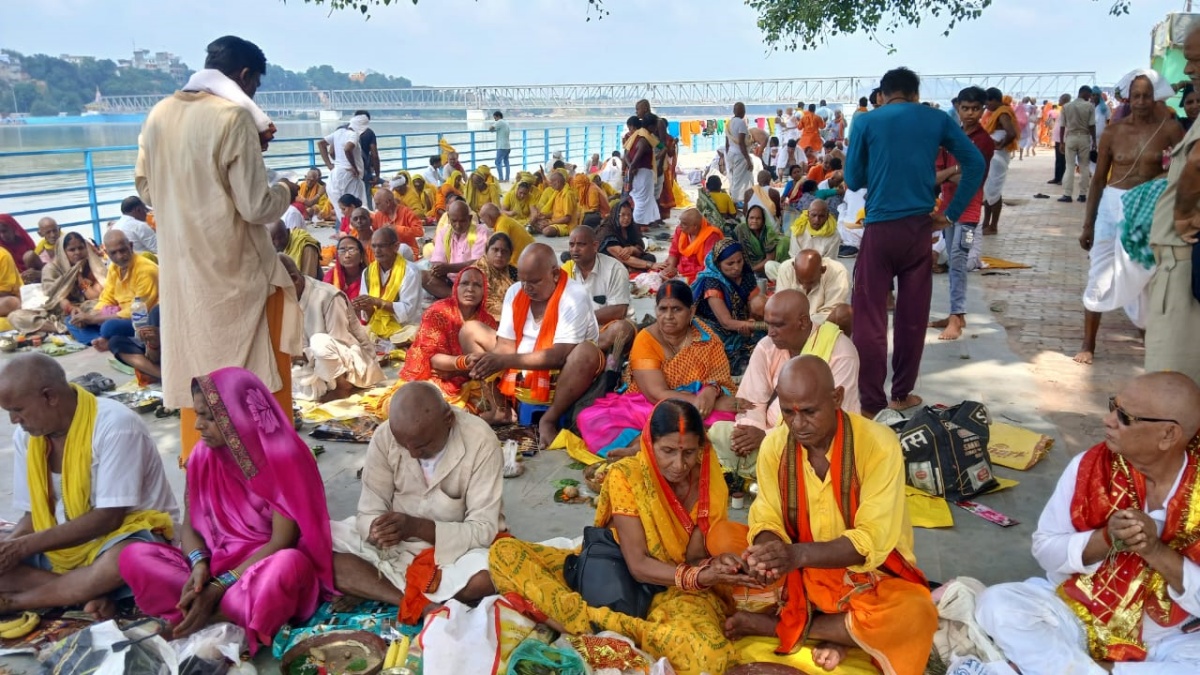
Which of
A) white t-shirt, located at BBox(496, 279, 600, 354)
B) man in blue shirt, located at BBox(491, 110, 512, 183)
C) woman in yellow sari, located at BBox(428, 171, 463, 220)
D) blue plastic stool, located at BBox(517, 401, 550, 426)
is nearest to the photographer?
white t-shirt, located at BBox(496, 279, 600, 354)

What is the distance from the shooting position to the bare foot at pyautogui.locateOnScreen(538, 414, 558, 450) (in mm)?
5285

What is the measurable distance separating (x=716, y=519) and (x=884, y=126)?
271cm

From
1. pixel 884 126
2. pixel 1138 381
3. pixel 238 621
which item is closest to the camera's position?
pixel 1138 381

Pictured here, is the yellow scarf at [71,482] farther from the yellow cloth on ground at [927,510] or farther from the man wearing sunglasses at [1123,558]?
the yellow cloth on ground at [927,510]

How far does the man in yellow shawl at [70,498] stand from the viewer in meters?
3.34

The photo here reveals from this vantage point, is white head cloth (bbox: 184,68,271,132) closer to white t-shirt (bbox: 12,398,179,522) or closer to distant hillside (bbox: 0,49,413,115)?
white t-shirt (bbox: 12,398,179,522)

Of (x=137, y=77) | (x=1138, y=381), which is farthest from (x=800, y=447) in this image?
(x=137, y=77)

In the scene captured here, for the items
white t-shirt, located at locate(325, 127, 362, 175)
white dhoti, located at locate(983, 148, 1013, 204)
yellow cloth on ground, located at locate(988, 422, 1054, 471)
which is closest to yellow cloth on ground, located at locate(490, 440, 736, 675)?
yellow cloth on ground, located at locate(988, 422, 1054, 471)

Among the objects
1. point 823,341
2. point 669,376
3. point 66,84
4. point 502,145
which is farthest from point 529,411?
point 66,84

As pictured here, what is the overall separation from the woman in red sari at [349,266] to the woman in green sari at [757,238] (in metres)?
3.49

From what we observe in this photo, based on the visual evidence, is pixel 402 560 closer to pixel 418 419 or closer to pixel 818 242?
pixel 418 419

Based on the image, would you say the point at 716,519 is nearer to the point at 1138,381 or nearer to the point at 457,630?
the point at 457,630

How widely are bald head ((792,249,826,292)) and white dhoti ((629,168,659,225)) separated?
663cm

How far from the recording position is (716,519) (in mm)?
3301
